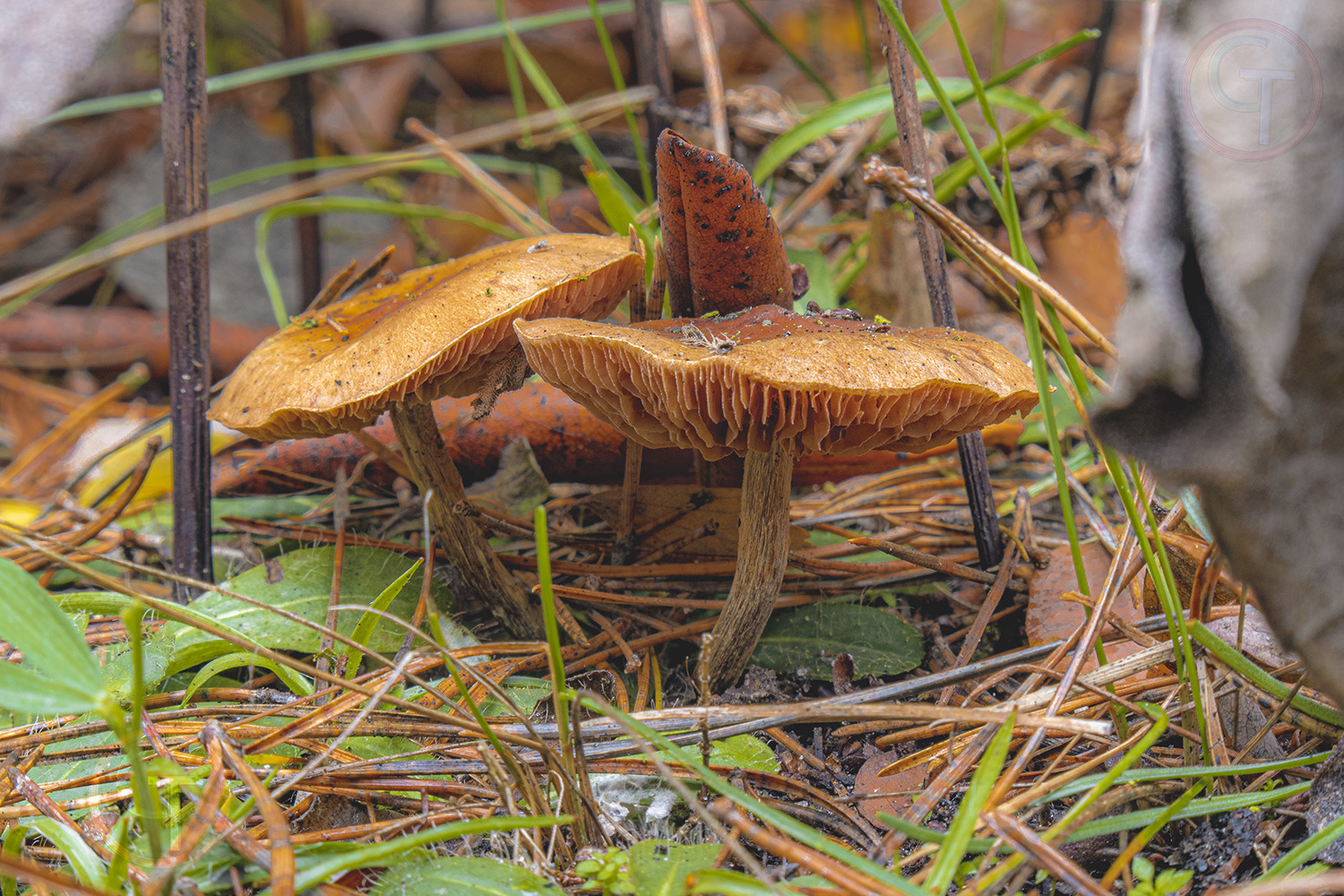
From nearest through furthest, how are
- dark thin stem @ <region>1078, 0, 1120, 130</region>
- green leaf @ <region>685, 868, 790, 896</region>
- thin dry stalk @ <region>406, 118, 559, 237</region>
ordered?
green leaf @ <region>685, 868, 790, 896</region>
thin dry stalk @ <region>406, 118, 559, 237</region>
dark thin stem @ <region>1078, 0, 1120, 130</region>

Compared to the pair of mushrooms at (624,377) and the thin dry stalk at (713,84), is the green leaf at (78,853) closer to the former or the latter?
the pair of mushrooms at (624,377)

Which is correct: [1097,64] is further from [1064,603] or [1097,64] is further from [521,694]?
[521,694]

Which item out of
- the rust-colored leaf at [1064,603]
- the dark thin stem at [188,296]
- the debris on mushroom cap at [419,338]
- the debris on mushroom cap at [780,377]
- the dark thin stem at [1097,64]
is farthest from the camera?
the dark thin stem at [1097,64]

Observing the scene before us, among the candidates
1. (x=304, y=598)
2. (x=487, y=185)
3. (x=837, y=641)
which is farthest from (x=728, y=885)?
(x=487, y=185)

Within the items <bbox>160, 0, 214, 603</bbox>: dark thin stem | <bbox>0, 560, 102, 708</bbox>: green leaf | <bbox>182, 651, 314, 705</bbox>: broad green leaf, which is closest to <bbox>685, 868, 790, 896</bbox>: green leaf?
<bbox>0, 560, 102, 708</bbox>: green leaf

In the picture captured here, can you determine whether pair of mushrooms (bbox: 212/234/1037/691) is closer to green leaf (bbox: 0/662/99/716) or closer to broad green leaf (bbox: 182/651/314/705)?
broad green leaf (bbox: 182/651/314/705)

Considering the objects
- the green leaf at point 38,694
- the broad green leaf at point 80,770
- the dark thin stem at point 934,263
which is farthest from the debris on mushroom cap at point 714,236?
the broad green leaf at point 80,770

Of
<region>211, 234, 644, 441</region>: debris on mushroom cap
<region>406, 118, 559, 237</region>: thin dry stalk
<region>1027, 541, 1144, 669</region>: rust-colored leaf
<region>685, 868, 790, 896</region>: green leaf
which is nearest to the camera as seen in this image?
<region>685, 868, 790, 896</region>: green leaf

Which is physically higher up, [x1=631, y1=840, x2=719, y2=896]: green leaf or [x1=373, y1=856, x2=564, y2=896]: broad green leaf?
[x1=373, y1=856, x2=564, y2=896]: broad green leaf
